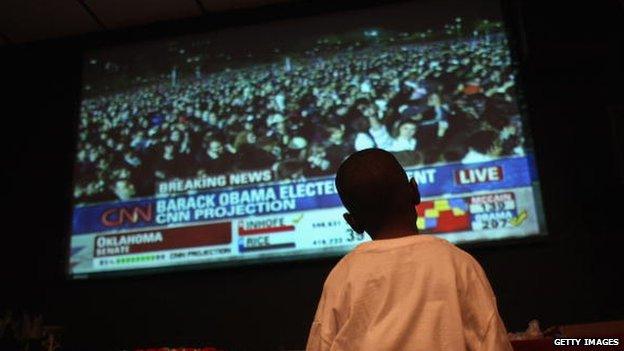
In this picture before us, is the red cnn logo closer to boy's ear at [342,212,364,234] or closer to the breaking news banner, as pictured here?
the breaking news banner

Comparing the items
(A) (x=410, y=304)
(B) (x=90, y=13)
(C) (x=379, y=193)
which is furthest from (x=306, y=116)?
(A) (x=410, y=304)

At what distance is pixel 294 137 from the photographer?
269 cm

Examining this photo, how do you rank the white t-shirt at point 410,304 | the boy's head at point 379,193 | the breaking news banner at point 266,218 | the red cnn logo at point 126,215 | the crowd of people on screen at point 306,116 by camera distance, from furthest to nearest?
the red cnn logo at point 126,215 → the crowd of people on screen at point 306,116 → the breaking news banner at point 266,218 → the boy's head at point 379,193 → the white t-shirt at point 410,304

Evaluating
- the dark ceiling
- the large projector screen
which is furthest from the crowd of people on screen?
the dark ceiling

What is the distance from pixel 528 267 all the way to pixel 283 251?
3.58 feet

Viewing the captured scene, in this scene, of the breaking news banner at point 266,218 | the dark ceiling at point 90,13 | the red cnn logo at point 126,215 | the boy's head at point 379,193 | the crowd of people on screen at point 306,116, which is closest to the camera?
the boy's head at point 379,193

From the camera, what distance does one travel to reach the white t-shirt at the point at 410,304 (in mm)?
1046

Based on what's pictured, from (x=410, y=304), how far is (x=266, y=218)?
1567 mm

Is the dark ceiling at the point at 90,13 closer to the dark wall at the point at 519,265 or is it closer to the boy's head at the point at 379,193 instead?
the dark wall at the point at 519,265

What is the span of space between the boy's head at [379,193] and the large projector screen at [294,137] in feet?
4.16

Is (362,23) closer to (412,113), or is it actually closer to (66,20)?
(412,113)

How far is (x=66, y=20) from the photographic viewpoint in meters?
3.20

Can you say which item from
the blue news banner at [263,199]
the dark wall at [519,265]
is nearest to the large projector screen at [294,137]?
the blue news banner at [263,199]

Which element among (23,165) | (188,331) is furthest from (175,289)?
(23,165)
